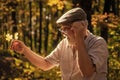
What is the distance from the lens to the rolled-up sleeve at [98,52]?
3.27m

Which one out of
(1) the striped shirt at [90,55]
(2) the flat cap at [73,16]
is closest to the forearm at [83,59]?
(1) the striped shirt at [90,55]

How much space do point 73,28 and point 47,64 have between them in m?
0.93

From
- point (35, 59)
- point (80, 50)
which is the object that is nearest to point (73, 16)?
point (80, 50)

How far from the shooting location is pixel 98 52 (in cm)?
332

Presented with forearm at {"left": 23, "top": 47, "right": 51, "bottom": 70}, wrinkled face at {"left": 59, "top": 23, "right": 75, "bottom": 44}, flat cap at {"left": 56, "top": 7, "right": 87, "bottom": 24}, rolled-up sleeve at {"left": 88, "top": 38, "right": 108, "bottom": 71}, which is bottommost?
forearm at {"left": 23, "top": 47, "right": 51, "bottom": 70}

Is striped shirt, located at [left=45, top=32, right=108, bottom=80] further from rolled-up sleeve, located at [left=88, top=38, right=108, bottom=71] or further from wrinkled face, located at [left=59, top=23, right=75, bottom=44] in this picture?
wrinkled face, located at [left=59, top=23, right=75, bottom=44]

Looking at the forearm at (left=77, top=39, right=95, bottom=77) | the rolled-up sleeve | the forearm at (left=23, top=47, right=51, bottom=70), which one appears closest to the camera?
the forearm at (left=77, top=39, right=95, bottom=77)

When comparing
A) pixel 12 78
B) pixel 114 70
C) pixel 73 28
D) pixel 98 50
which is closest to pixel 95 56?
pixel 98 50

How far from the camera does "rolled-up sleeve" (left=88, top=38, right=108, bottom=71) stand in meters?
3.27

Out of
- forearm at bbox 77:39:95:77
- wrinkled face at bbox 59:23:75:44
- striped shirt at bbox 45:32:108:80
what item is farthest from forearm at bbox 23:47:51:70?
forearm at bbox 77:39:95:77

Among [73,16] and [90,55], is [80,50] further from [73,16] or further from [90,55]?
[73,16]

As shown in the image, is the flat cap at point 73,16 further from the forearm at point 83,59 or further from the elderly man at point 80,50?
the forearm at point 83,59

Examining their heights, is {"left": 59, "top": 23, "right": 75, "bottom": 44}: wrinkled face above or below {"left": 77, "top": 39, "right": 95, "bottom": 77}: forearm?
above

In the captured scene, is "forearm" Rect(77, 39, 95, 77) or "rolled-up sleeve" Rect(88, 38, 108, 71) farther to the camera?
"rolled-up sleeve" Rect(88, 38, 108, 71)
